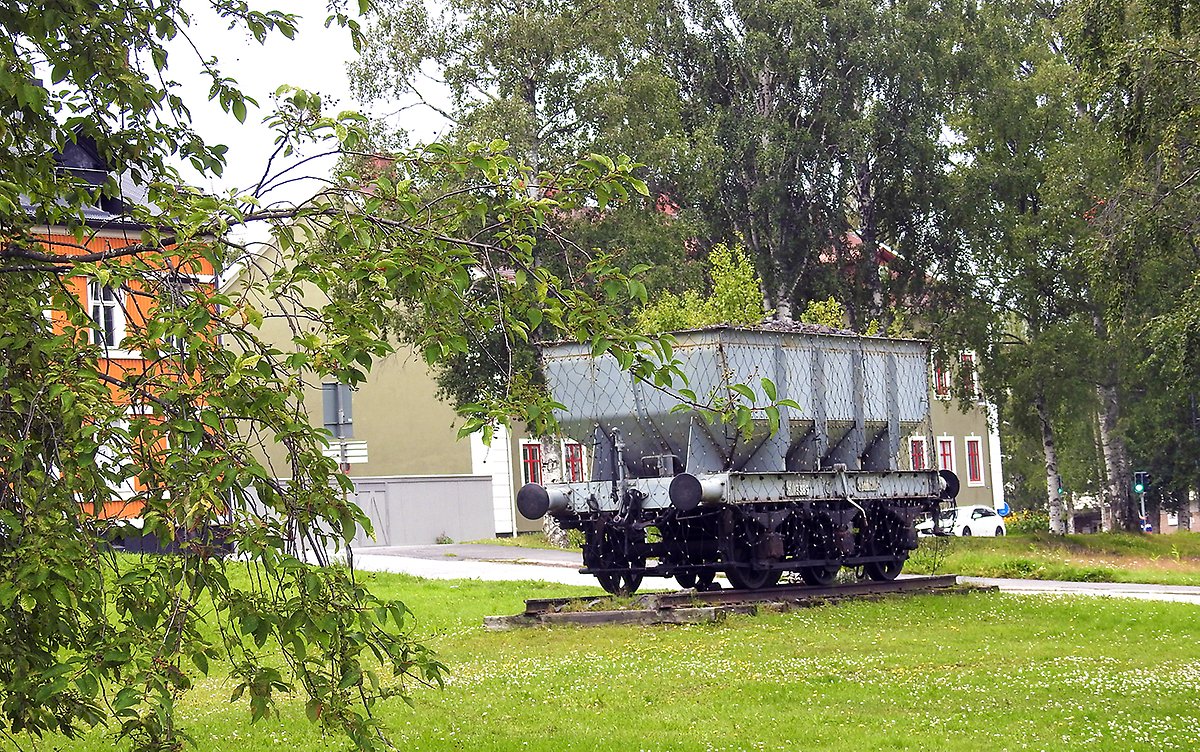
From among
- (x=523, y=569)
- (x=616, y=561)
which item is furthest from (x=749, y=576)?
(x=523, y=569)

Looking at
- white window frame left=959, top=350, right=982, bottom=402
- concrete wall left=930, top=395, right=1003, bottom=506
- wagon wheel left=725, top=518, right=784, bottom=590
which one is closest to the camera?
wagon wheel left=725, top=518, right=784, bottom=590

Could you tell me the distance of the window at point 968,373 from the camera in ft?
139

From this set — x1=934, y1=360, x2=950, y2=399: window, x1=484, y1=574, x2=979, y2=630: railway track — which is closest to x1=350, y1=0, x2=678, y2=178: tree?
x1=934, y1=360, x2=950, y2=399: window

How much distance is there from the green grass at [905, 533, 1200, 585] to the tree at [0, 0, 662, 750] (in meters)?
21.3

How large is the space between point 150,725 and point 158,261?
173 centimetres

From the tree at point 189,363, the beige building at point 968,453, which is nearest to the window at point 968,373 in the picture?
the beige building at point 968,453

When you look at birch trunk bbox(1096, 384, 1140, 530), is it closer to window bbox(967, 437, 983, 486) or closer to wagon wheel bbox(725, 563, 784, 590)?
window bbox(967, 437, 983, 486)

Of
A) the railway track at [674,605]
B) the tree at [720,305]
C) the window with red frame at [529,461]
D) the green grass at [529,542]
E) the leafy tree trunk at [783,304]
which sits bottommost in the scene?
the railway track at [674,605]

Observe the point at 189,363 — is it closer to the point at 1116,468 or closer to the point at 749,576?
the point at 749,576

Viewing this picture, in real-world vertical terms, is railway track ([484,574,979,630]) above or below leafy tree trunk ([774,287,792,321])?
below

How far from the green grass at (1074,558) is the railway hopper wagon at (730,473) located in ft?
17.6

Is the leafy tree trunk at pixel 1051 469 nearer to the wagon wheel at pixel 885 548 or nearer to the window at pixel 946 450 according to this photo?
the window at pixel 946 450

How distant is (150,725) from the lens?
5.46m

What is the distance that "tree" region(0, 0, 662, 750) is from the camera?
5.11 meters
